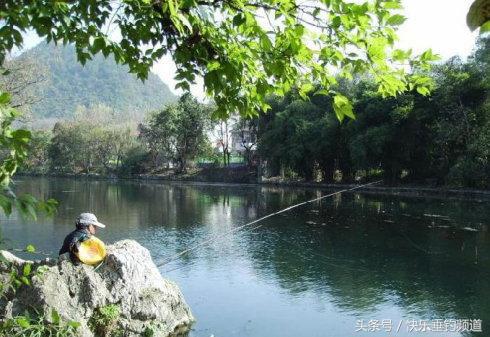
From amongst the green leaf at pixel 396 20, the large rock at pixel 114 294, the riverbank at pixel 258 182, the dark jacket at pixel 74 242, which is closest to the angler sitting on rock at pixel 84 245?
the dark jacket at pixel 74 242

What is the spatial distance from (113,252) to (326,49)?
5.45 metres

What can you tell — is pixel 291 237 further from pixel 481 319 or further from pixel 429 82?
pixel 429 82

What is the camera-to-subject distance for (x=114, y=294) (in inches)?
284

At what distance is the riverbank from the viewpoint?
32.0m

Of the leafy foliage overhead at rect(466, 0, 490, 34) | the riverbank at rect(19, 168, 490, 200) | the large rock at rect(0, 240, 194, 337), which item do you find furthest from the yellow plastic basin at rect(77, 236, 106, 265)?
the riverbank at rect(19, 168, 490, 200)

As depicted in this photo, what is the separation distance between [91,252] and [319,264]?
305 inches

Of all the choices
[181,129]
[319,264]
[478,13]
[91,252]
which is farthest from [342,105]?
[181,129]

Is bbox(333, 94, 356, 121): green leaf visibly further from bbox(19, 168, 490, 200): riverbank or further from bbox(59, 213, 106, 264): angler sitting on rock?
bbox(19, 168, 490, 200): riverbank

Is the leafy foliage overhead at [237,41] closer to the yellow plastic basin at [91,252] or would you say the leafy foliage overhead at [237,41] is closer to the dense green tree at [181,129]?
the yellow plastic basin at [91,252]

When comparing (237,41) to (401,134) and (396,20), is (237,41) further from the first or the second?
(401,134)

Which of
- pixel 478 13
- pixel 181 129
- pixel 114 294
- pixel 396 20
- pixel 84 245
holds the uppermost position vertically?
pixel 181 129

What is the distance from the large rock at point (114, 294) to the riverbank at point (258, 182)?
2607 centimetres

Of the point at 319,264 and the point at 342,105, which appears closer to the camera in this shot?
the point at 342,105

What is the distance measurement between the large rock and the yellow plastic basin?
4.2 inches
